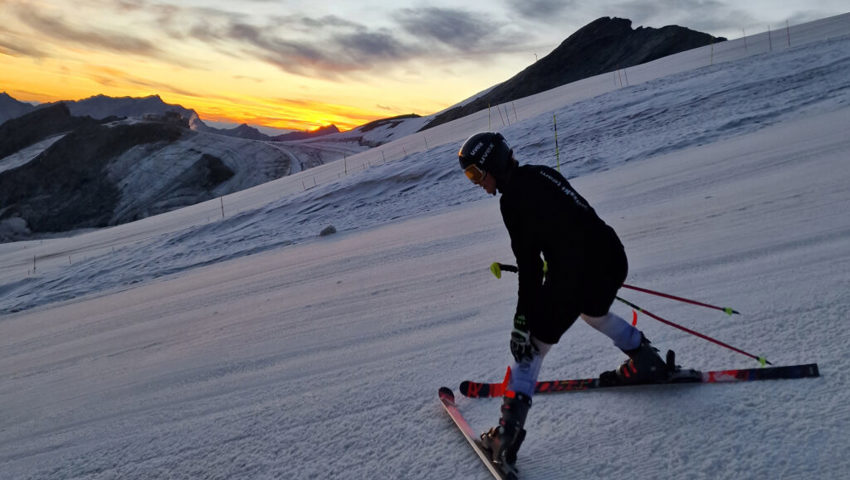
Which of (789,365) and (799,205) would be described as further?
(799,205)

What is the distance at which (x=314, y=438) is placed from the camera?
9.94 feet

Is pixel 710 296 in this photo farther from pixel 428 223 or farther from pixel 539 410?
pixel 428 223

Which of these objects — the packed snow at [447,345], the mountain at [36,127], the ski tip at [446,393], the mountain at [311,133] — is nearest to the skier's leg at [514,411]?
the packed snow at [447,345]

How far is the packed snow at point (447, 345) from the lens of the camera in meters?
2.53

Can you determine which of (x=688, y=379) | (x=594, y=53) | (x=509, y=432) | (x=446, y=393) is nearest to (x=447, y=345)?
(x=446, y=393)

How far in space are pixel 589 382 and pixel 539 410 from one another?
1.17ft

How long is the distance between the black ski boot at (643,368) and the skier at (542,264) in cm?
45

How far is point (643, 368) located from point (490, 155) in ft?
4.82

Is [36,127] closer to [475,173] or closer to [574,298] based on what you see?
[475,173]

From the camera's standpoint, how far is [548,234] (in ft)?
8.28

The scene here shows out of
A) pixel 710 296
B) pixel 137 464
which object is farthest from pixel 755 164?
pixel 137 464

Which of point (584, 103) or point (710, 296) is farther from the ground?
point (584, 103)

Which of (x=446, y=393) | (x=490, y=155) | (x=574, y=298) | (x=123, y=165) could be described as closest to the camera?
(x=574, y=298)

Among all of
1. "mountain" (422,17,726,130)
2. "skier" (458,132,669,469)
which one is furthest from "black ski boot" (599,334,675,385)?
"mountain" (422,17,726,130)
